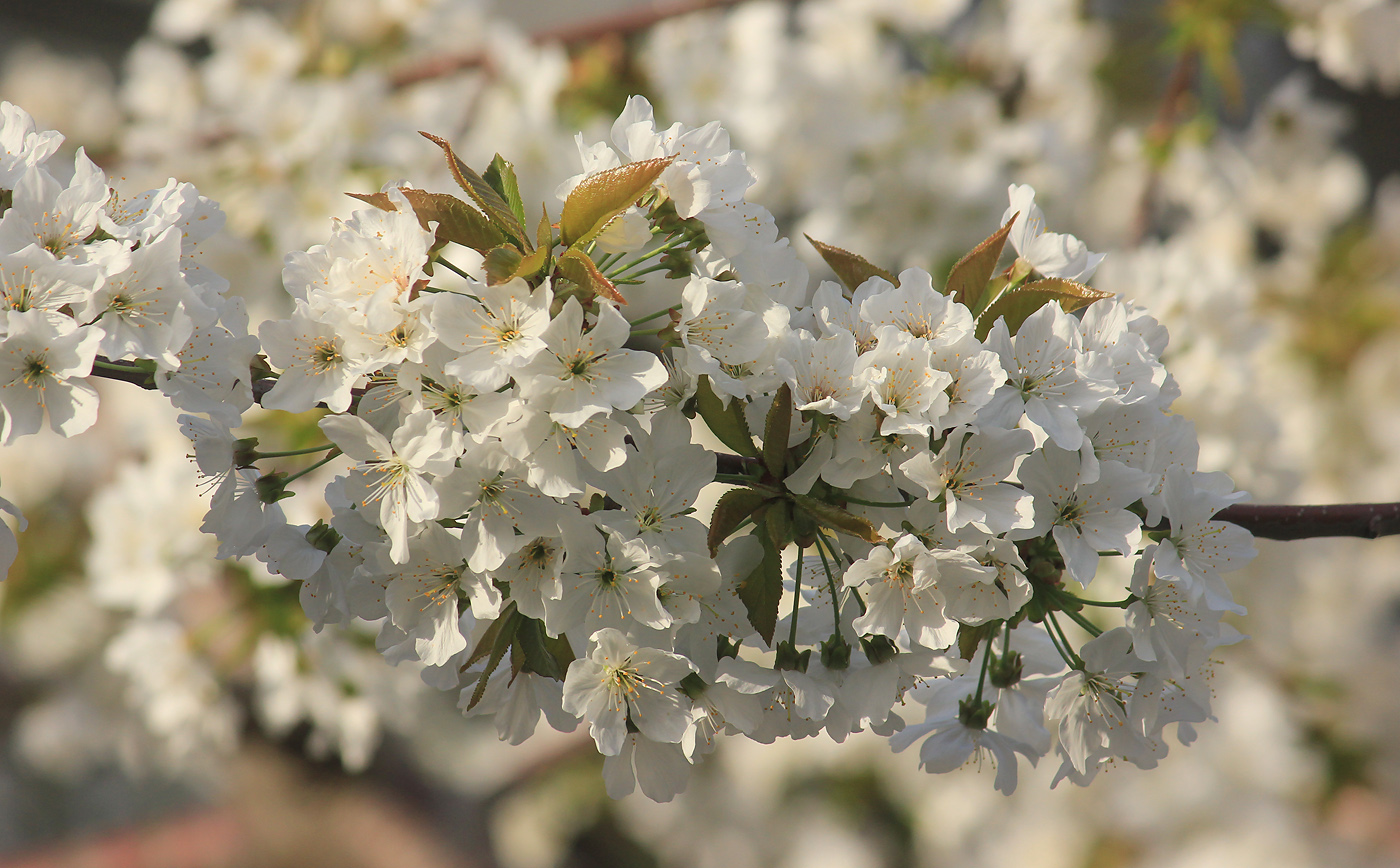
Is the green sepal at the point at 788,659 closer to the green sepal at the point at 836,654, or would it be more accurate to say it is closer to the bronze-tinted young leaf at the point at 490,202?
the green sepal at the point at 836,654

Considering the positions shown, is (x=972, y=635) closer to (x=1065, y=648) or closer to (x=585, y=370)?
(x=1065, y=648)

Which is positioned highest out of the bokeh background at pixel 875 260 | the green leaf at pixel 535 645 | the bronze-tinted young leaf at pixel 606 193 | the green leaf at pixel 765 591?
the bronze-tinted young leaf at pixel 606 193

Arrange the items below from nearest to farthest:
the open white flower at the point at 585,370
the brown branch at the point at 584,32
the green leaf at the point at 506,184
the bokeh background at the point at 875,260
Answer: the open white flower at the point at 585,370 → the green leaf at the point at 506,184 → the bokeh background at the point at 875,260 → the brown branch at the point at 584,32

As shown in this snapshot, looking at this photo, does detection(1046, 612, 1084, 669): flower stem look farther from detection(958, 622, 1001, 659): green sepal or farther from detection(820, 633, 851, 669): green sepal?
detection(820, 633, 851, 669): green sepal

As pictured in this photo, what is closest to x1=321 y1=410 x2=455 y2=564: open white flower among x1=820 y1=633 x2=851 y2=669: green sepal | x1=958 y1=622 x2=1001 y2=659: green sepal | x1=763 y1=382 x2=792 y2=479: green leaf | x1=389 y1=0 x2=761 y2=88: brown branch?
x1=763 y1=382 x2=792 y2=479: green leaf

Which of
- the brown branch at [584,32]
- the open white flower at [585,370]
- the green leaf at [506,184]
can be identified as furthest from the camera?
the brown branch at [584,32]

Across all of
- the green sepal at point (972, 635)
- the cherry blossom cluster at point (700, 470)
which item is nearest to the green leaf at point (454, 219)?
the cherry blossom cluster at point (700, 470)

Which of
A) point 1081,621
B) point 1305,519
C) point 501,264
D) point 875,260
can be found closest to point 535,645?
point 501,264

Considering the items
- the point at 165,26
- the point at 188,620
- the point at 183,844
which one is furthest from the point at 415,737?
the point at 165,26
